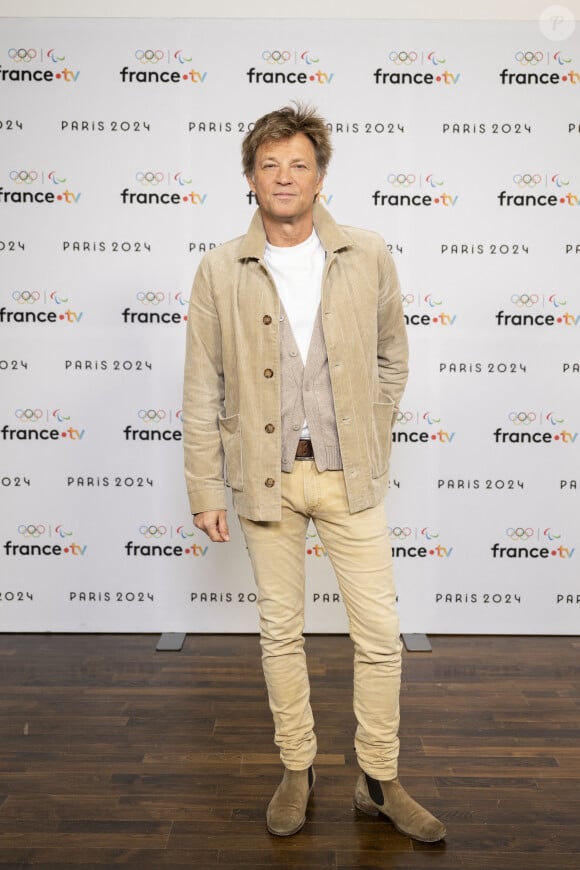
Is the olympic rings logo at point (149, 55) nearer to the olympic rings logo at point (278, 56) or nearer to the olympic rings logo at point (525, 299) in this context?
the olympic rings logo at point (278, 56)

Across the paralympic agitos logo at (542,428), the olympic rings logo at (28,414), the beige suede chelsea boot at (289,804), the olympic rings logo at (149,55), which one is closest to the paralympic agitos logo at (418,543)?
the paralympic agitos logo at (542,428)

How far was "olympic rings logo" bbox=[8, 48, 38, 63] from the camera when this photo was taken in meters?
3.29

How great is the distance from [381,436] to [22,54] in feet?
7.76

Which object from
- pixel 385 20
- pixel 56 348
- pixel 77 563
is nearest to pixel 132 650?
pixel 77 563

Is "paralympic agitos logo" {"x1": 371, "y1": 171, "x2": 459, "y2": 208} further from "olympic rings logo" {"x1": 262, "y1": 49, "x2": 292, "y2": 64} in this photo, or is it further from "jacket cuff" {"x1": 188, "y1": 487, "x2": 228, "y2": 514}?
"jacket cuff" {"x1": 188, "y1": 487, "x2": 228, "y2": 514}

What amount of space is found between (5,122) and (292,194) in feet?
6.30

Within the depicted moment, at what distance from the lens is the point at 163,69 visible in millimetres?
3293

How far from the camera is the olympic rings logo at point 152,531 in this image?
3.51m

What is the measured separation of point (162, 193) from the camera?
3.35m

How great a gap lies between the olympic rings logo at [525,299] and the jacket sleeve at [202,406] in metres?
1.68

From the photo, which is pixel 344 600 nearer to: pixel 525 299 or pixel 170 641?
pixel 170 641

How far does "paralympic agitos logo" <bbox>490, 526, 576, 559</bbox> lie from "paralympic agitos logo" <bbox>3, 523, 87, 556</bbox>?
73.0 inches

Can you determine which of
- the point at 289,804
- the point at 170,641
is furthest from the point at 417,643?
the point at 289,804

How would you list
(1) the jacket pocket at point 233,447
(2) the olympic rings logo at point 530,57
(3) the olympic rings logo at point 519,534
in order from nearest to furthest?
(1) the jacket pocket at point 233,447
(2) the olympic rings logo at point 530,57
(3) the olympic rings logo at point 519,534
